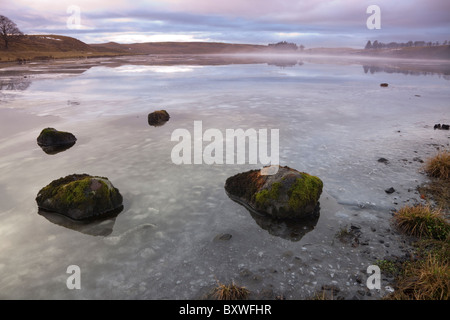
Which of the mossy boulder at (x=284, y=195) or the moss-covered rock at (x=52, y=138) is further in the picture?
the moss-covered rock at (x=52, y=138)

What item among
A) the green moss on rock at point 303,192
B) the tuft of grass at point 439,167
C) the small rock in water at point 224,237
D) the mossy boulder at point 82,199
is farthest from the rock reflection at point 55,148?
the tuft of grass at point 439,167

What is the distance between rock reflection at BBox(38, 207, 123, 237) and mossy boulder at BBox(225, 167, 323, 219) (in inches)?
159

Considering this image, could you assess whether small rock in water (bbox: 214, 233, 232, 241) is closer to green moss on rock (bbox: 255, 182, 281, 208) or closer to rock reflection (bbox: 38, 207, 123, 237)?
green moss on rock (bbox: 255, 182, 281, 208)

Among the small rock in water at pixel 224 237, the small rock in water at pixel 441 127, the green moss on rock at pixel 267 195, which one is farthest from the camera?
the small rock in water at pixel 441 127

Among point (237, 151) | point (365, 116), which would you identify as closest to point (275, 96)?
point (365, 116)

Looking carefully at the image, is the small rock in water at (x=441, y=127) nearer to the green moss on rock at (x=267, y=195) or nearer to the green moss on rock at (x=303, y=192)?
the green moss on rock at (x=303, y=192)

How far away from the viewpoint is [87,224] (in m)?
8.00

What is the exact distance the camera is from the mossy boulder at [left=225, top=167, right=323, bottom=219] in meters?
8.23

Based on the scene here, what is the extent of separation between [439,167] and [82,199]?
12488 mm

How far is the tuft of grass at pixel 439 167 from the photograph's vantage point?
10.4 meters

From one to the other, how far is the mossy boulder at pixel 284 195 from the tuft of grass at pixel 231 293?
304cm

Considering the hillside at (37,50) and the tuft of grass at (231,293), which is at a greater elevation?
the hillside at (37,50)

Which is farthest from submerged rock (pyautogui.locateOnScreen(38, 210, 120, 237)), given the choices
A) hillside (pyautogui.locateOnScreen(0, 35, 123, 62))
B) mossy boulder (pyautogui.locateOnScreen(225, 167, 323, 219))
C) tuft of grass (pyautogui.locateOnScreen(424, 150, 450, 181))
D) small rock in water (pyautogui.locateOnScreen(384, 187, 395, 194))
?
hillside (pyautogui.locateOnScreen(0, 35, 123, 62))

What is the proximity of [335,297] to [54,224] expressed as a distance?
24.3 feet
